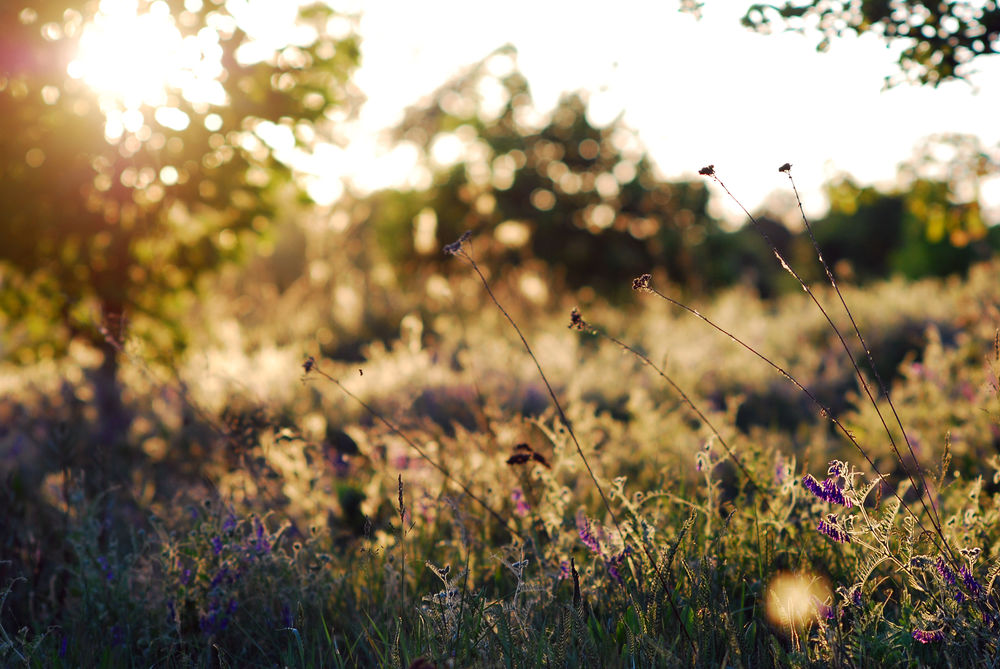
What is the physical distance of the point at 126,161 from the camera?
5586mm

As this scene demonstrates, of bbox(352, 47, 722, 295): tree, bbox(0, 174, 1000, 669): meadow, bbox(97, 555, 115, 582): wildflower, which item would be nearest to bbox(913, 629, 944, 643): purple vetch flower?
bbox(0, 174, 1000, 669): meadow

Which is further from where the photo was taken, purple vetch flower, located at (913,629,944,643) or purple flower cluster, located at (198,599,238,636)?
purple flower cluster, located at (198,599,238,636)

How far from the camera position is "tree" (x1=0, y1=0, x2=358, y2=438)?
504cm

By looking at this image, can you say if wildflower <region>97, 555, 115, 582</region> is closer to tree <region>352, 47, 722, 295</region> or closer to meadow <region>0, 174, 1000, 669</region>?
meadow <region>0, 174, 1000, 669</region>

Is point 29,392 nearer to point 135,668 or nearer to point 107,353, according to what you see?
point 107,353

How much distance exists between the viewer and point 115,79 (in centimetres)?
506

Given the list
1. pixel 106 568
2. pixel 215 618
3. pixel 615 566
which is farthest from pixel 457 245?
pixel 106 568

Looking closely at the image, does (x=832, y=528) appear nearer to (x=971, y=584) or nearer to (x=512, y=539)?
(x=971, y=584)

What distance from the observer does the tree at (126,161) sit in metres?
5.04

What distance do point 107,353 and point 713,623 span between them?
6520mm

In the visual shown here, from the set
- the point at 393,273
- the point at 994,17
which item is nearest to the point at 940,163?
the point at 994,17

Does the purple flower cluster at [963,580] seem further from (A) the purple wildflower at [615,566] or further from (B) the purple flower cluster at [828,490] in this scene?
(A) the purple wildflower at [615,566]

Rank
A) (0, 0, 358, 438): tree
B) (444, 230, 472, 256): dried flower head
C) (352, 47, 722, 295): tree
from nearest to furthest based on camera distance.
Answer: (444, 230, 472, 256): dried flower head, (0, 0, 358, 438): tree, (352, 47, 722, 295): tree

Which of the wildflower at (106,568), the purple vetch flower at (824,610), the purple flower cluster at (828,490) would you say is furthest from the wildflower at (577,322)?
the wildflower at (106,568)
